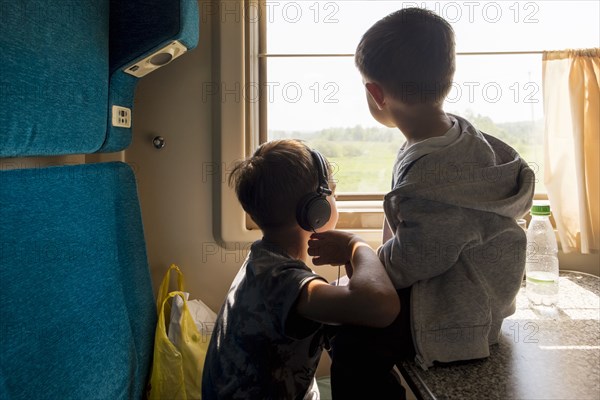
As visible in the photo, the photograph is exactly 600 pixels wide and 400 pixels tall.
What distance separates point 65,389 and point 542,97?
1.62 m

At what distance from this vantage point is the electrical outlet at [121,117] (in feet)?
4.06

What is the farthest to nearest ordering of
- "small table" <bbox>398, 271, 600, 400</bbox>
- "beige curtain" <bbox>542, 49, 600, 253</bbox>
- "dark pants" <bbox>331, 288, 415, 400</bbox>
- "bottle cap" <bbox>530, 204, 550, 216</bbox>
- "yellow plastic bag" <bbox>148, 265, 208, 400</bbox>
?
"beige curtain" <bbox>542, 49, 600, 253</bbox> → "yellow plastic bag" <bbox>148, 265, 208, 400</bbox> → "bottle cap" <bbox>530, 204, 550, 216</bbox> → "dark pants" <bbox>331, 288, 415, 400</bbox> → "small table" <bbox>398, 271, 600, 400</bbox>

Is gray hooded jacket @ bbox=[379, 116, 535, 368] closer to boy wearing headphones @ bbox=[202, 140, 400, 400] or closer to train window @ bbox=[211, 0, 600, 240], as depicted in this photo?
boy wearing headphones @ bbox=[202, 140, 400, 400]

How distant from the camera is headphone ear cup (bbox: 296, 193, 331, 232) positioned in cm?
89

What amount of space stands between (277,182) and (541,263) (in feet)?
2.94

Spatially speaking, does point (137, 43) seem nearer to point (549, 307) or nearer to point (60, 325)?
point (60, 325)

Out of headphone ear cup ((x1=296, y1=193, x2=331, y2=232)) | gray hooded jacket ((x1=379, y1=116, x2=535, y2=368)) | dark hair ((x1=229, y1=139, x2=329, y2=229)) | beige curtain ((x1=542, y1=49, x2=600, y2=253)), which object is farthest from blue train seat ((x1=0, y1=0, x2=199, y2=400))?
beige curtain ((x1=542, y1=49, x2=600, y2=253))

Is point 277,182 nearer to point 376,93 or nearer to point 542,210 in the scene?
point 376,93

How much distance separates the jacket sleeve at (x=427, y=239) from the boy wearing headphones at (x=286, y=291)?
0.05 metres

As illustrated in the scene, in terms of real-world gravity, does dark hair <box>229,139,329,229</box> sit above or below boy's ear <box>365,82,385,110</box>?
below

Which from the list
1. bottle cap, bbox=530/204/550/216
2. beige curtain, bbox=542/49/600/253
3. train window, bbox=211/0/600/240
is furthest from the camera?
train window, bbox=211/0/600/240

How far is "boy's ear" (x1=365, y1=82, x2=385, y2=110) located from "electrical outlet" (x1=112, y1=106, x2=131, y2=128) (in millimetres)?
701

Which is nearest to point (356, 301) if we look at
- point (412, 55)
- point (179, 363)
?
point (412, 55)

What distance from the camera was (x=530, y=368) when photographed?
2.73 ft
